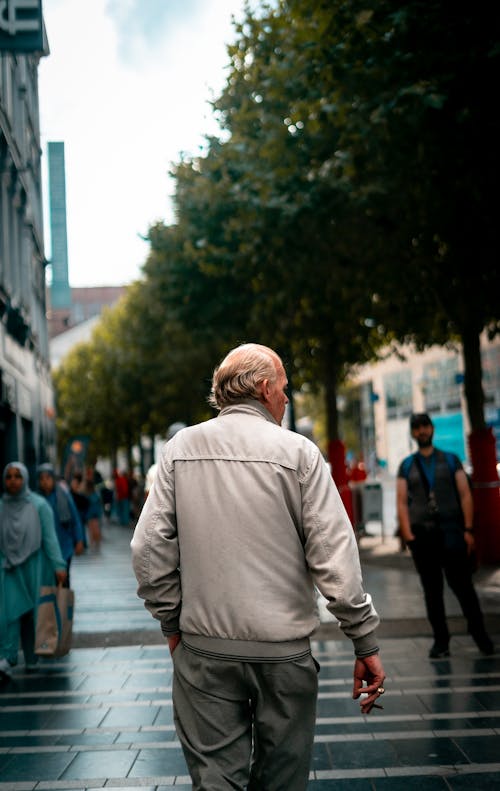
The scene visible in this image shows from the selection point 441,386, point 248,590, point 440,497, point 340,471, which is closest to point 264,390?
point 248,590

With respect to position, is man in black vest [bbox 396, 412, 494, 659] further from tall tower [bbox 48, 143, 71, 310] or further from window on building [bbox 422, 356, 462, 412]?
window on building [bbox 422, 356, 462, 412]

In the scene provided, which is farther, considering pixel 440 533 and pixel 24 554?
pixel 24 554

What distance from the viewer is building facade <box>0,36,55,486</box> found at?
62.4 feet

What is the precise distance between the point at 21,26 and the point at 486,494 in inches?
335

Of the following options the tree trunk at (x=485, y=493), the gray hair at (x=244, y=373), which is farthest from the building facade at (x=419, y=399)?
the gray hair at (x=244, y=373)

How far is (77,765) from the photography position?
5.57 m

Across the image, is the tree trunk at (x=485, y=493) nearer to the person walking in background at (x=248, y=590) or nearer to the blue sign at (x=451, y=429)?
the person walking in background at (x=248, y=590)

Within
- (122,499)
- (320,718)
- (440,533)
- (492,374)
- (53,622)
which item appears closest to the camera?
(320,718)

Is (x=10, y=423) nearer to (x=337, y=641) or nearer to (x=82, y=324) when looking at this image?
(x=337, y=641)

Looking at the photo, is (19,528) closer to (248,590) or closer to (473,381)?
(248,590)

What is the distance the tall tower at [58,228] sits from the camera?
41.3 ft

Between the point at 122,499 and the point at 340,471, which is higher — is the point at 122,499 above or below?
below

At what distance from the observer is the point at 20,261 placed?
23547mm

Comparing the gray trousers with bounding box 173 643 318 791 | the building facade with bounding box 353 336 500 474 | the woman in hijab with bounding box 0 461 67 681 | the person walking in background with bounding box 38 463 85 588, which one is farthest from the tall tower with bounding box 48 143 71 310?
the building facade with bounding box 353 336 500 474
